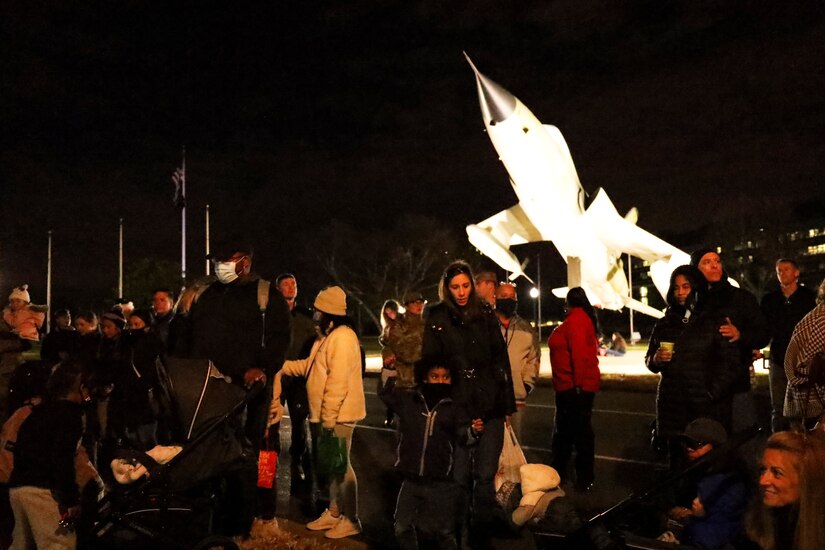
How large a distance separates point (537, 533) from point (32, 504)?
275cm

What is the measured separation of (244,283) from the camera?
4879mm

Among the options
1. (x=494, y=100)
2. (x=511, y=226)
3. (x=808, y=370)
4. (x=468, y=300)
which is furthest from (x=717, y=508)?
(x=511, y=226)

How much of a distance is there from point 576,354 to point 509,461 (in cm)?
185

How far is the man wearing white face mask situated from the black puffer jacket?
39.3 inches

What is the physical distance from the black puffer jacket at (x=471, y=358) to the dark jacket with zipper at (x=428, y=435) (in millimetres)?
128

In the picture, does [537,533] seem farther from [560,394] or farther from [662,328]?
[560,394]

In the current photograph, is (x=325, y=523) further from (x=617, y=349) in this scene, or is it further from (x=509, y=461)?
(x=617, y=349)

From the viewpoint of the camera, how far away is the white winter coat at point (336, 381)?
5.14 meters

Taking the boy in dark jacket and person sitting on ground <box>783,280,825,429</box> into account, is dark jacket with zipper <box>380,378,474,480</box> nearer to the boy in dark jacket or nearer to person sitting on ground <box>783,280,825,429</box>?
the boy in dark jacket

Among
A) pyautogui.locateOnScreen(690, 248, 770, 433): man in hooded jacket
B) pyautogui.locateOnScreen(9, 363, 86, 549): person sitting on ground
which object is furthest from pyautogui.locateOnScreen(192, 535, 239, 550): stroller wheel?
pyautogui.locateOnScreen(690, 248, 770, 433): man in hooded jacket

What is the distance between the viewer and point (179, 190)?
Answer: 29.0 m

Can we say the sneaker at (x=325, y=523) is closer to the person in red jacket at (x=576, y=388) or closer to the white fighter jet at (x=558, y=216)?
the person in red jacket at (x=576, y=388)

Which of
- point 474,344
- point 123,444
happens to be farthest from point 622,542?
point 123,444

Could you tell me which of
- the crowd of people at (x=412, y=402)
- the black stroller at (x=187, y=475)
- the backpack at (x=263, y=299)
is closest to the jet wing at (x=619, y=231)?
the crowd of people at (x=412, y=402)
